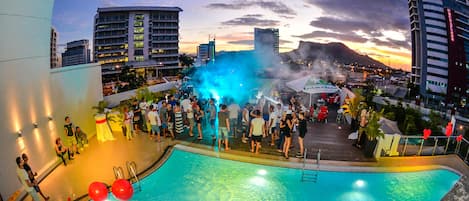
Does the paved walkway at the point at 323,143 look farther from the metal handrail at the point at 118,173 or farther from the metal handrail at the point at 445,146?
the metal handrail at the point at 118,173

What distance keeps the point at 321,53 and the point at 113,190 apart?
4528cm

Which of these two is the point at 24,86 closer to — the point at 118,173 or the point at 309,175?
the point at 118,173

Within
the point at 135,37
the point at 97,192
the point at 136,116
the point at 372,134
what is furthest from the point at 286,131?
the point at 135,37

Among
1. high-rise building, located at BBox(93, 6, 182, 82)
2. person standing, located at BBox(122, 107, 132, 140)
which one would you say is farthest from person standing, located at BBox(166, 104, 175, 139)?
high-rise building, located at BBox(93, 6, 182, 82)

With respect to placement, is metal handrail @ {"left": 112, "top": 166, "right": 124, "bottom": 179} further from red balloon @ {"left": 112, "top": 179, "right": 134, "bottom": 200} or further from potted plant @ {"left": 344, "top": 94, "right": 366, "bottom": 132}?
potted plant @ {"left": 344, "top": 94, "right": 366, "bottom": 132}

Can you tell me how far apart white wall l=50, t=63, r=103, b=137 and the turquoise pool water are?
400cm

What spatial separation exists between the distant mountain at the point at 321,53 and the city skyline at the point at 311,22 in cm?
171

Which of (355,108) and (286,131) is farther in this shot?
(355,108)

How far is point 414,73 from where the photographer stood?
8288 cm

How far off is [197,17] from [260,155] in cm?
4458

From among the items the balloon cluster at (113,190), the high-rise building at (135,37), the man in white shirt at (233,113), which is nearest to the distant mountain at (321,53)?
the man in white shirt at (233,113)

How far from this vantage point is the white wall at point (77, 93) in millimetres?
9312

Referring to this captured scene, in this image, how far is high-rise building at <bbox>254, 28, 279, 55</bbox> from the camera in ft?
139

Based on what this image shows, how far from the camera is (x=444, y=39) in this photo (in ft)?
247
